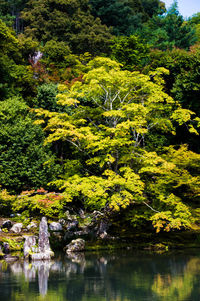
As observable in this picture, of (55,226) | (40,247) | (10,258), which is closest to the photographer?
(10,258)

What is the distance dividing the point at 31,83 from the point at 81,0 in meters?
18.9

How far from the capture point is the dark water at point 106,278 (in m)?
7.77

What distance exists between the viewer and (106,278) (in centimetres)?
963

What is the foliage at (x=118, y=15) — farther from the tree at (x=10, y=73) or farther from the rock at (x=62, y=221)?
the rock at (x=62, y=221)

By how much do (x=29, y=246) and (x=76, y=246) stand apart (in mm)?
2105

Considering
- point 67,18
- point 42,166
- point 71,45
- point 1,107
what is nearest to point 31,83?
point 1,107

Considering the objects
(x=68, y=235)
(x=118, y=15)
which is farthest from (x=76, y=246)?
(x=118, y=15)

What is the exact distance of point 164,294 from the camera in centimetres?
773

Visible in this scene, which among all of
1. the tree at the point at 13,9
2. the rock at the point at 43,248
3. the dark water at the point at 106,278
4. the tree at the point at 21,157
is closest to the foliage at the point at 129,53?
the tree at the point at 21,157

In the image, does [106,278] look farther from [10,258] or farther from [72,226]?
[72,226]

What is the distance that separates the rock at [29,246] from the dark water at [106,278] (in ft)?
3.39

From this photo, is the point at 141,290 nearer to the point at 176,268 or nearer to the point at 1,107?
the point at 176,268

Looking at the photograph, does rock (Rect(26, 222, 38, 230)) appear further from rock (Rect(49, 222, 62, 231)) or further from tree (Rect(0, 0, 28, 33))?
tree (Rect(0, 0, 28, 33))

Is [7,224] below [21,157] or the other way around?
below
